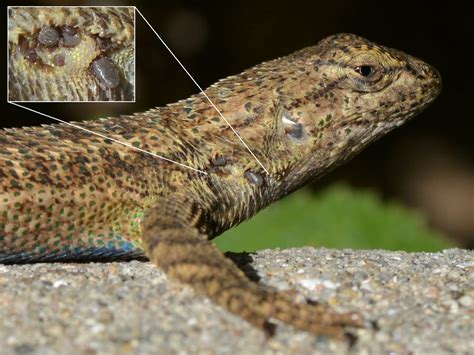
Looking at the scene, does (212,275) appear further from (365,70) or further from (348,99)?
(365,70)

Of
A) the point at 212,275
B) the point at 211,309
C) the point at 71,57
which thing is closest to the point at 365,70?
the point at 71,57

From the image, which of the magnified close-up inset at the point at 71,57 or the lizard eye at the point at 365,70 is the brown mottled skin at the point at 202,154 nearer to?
the lizard eye at the point at 365,70

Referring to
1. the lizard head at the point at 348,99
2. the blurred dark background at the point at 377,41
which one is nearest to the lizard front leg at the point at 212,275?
the lizard head at the point at 348,99

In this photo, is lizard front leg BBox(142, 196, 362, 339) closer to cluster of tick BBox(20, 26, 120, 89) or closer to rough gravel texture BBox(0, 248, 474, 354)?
rough gravel texture BBox(0, 248, 474, 354)

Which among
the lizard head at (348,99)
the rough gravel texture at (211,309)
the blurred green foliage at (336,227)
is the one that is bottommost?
the blurred green foliage at (336,227)

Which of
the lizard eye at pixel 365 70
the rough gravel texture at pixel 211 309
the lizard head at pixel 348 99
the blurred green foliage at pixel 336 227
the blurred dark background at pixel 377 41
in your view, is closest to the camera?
the rough gravel texture at pixel 211 309

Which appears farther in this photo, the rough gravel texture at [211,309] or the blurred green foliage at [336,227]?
the blurred green foliage at [336,227]

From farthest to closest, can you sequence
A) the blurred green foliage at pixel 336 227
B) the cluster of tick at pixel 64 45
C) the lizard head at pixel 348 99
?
the blurred green foliage at pixel 336 227
the cluster of tick at pixel 64 45
the lizard head at pixel 348 99
